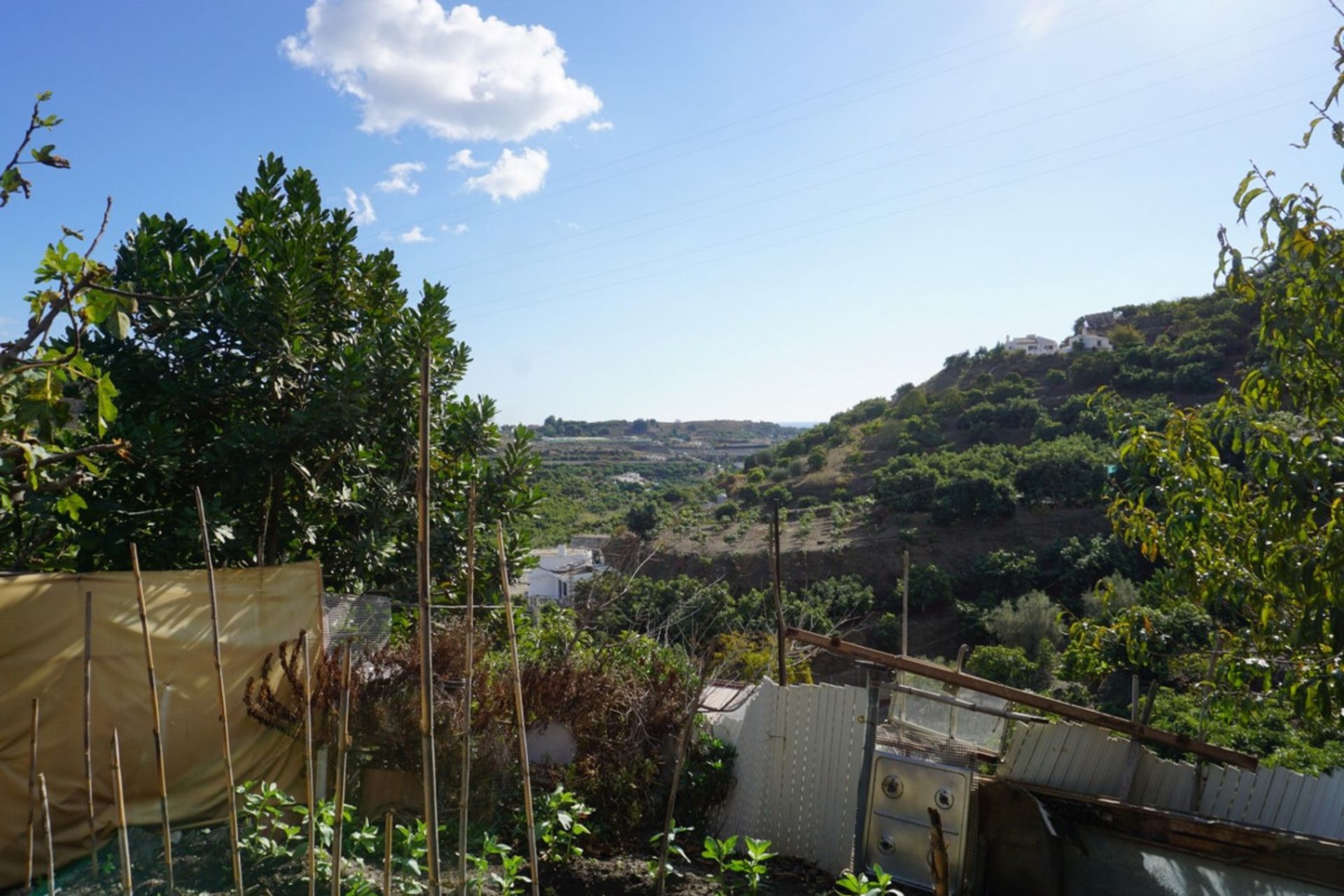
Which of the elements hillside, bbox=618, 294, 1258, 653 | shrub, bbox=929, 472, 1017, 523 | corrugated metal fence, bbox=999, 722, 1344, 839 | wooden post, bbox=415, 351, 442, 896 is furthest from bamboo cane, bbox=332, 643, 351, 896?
shrub, bbox=929, 472, 1017, 523

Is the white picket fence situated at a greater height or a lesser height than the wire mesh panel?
lesser

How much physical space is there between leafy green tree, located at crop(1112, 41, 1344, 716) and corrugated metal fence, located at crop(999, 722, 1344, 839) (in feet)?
4.98

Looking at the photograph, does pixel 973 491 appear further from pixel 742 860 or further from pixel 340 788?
pixel 340 788

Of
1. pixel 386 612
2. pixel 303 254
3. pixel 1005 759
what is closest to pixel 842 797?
pixel 1005 759

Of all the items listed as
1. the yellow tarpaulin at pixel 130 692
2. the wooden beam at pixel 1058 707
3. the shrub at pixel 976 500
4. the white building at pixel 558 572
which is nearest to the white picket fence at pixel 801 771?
the wooden beam at pixel 1058 707

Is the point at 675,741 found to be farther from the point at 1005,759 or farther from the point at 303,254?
the point at 303,254

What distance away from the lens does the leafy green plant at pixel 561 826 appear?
4.82 meters

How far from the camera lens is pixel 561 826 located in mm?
5086

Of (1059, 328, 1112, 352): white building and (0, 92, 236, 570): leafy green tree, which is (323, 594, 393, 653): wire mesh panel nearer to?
(0, 92, 236, 570): leafy green tree

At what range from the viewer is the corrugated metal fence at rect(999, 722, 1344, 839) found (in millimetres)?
5262

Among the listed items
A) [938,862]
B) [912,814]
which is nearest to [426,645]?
[938,862]

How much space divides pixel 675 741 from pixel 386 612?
2.39 metres

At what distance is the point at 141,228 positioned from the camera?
636 cm

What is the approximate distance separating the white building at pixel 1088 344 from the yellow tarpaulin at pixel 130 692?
44609 mm
